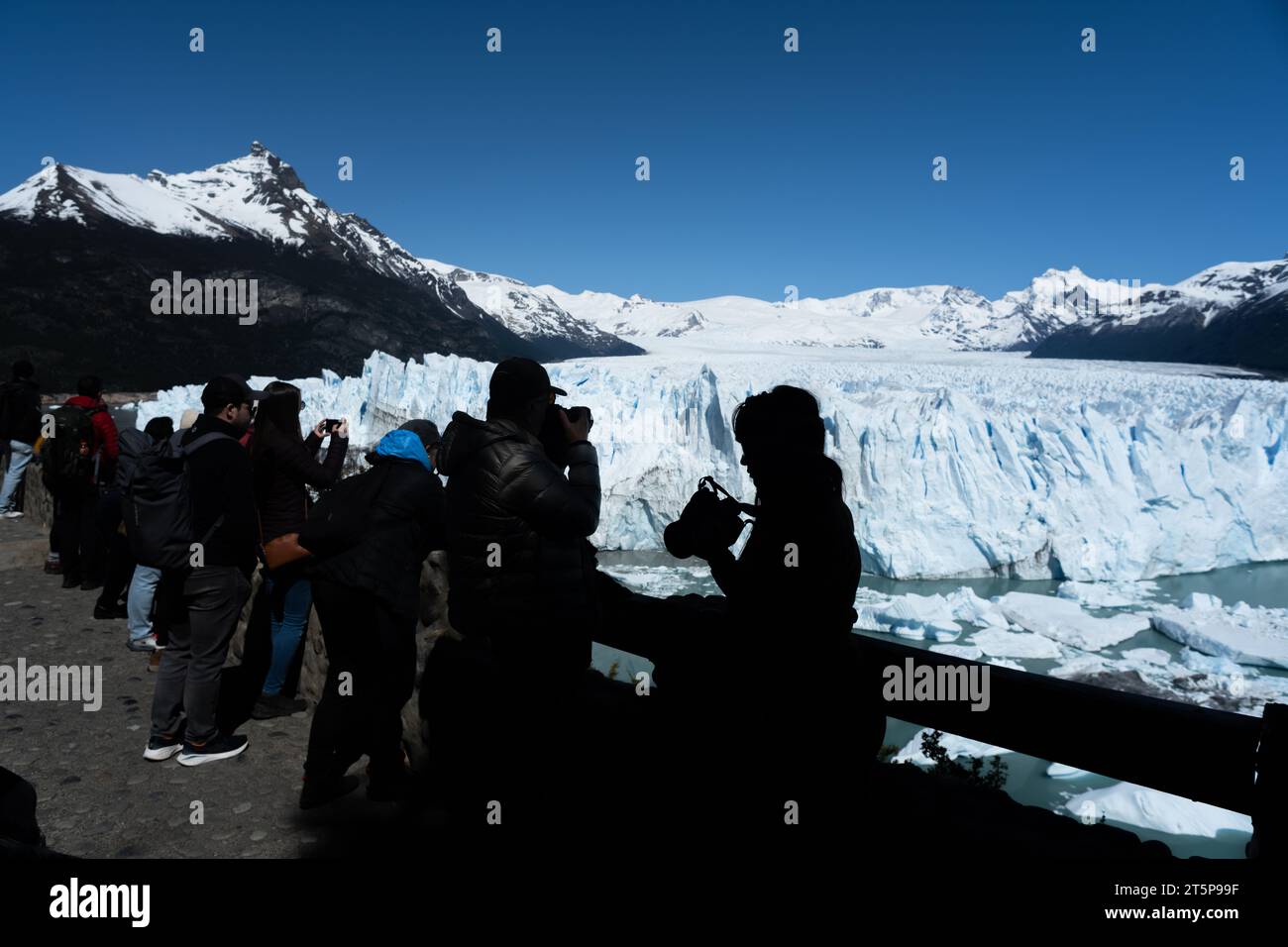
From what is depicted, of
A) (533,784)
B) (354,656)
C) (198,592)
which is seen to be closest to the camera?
(533,784)

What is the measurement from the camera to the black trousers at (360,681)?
2926 millimetres

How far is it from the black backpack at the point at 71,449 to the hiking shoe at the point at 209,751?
3910 millimetres

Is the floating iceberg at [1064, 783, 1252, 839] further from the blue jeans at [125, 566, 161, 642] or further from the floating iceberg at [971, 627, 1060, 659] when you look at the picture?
the blue jeans at [125, 566, 161, 642]

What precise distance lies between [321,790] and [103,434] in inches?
191

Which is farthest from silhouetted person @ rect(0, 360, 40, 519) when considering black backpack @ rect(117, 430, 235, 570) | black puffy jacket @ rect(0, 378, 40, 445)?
black backpack @ rect(117, 430, 235, 570)

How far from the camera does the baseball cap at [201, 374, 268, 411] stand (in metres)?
3.38

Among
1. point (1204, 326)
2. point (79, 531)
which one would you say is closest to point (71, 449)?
point (79, 531)

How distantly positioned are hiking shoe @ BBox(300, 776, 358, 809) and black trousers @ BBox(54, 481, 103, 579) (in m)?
4.63

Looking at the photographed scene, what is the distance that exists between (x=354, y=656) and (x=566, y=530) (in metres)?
1.25

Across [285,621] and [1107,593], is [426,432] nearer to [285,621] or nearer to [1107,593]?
[285,621]

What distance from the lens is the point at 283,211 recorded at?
155875mm

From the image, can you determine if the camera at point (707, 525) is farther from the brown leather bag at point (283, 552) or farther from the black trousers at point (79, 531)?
the black trousers at point (79, 531)
